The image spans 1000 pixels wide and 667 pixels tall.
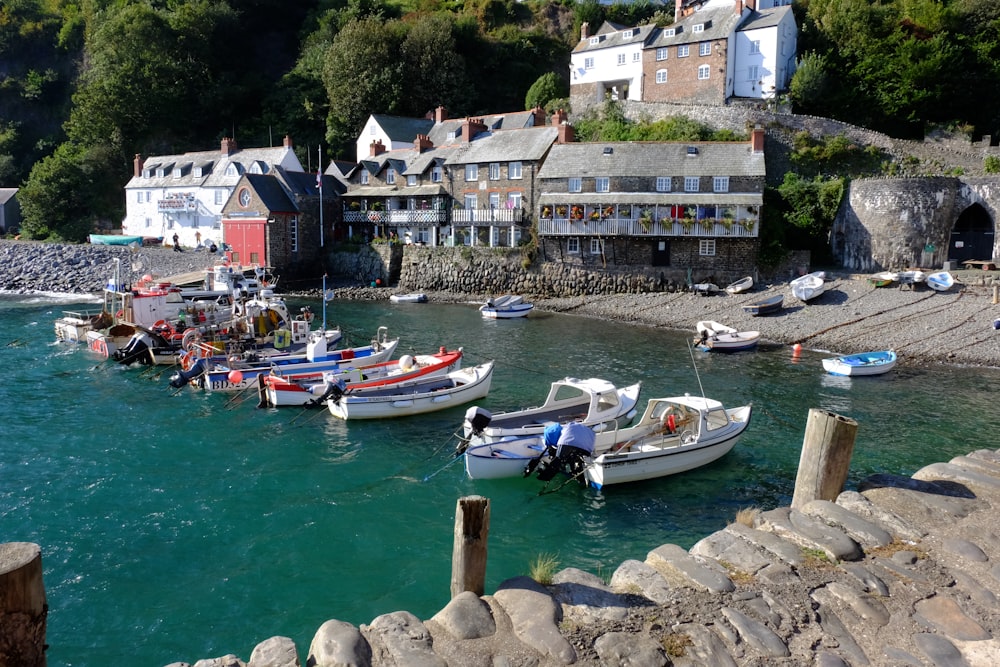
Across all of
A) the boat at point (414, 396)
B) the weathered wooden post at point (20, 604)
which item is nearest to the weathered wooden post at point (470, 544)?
the weathered wooden post at point (20, 604)

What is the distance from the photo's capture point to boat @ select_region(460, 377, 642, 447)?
1786 cm

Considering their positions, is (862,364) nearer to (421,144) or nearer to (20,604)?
(20,604)

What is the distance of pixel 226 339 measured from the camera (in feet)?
101

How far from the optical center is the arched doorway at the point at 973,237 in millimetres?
39656

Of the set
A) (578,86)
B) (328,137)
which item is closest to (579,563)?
(578,86)

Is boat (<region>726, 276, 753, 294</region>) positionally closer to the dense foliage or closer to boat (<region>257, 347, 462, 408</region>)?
the dense foliage

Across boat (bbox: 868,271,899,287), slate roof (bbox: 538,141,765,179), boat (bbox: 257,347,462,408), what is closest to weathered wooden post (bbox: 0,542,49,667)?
boat (bbox: 257,347,462,408)

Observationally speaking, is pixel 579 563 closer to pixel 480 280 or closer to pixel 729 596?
pixel 729 596

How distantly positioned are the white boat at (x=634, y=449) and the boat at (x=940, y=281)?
72.0ft

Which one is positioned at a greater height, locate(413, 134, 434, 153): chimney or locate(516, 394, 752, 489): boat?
locate(413, 134, 434, 153): chimney

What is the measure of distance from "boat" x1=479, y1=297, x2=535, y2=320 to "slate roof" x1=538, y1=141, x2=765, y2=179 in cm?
955

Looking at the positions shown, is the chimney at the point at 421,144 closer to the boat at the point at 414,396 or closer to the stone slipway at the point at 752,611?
the boat at the point at 414,396

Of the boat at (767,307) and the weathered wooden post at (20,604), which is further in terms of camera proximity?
the boat at (767,307)

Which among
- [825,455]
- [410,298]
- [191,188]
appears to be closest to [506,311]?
[410,298]
